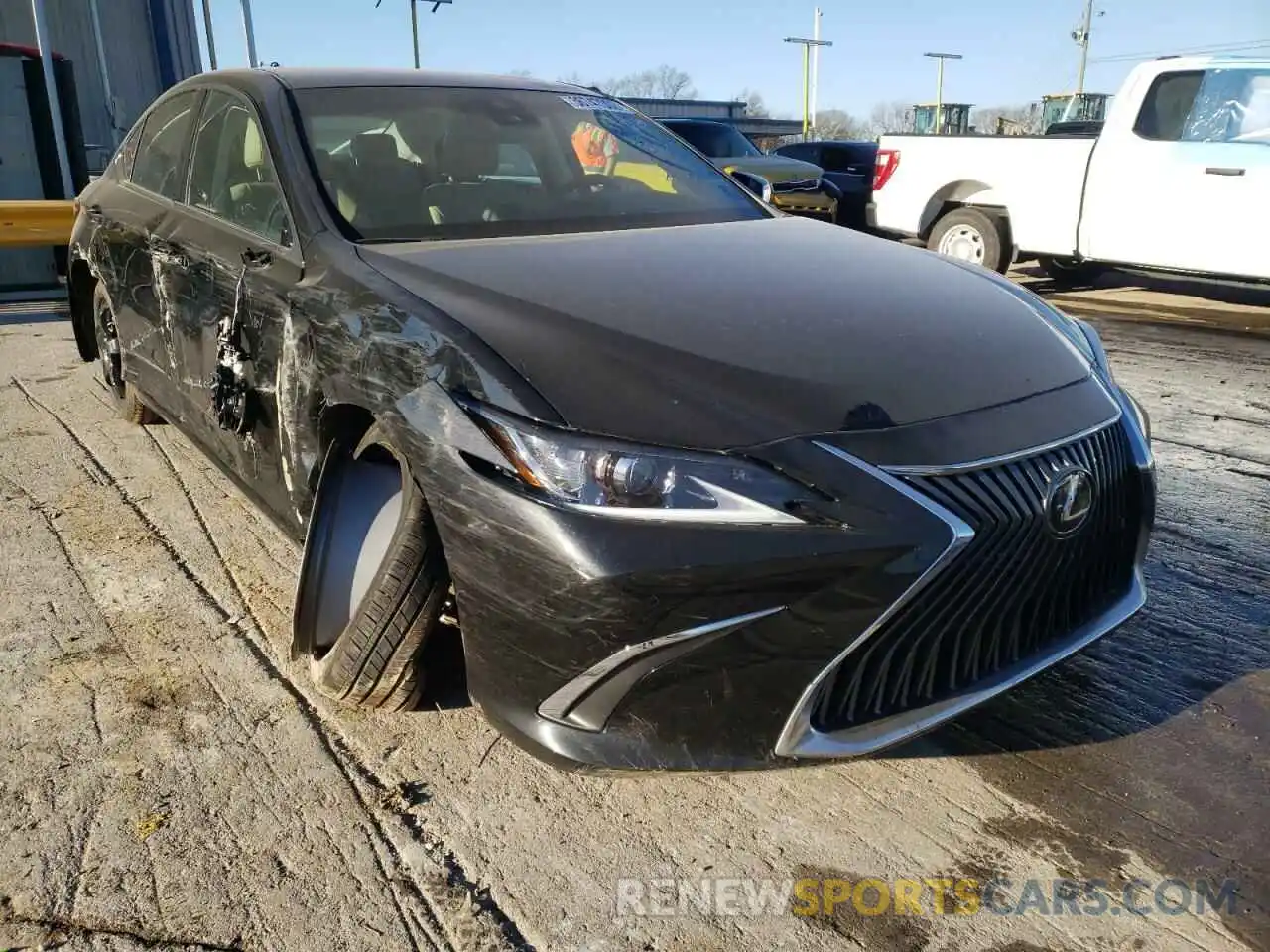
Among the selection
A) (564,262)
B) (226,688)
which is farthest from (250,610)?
(564,262)

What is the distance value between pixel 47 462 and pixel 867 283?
377 centimetres

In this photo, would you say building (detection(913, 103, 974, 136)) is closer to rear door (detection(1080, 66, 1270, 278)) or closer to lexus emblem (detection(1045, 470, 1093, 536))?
rear door (detection(1080, 66, 1270, 278))

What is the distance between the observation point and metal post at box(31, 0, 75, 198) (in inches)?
373

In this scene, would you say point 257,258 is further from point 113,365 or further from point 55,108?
point 55,108

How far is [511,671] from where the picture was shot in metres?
2.00

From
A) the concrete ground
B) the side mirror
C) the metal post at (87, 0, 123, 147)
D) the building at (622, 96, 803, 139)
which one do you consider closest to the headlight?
the concrete ground

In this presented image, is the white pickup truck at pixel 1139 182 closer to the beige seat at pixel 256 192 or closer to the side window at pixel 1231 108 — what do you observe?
the side window at pixel 1231 108

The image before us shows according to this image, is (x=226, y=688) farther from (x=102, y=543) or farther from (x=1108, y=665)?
(x=1108, y=665)

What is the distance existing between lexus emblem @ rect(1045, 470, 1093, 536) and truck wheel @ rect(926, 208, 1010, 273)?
25.0 ft

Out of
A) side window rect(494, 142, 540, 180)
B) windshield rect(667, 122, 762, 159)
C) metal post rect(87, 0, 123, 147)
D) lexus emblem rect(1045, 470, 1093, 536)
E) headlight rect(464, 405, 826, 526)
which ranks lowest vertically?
lexus emblem rect(1045, 470, 1093, 536)

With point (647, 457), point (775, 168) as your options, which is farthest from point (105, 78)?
point (647, 457)

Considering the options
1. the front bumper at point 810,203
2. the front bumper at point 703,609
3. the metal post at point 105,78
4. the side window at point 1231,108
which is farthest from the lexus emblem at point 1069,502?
the metal post at point 105,78

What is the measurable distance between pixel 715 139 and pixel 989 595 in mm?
12915

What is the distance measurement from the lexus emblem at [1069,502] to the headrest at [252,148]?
2399 mm
